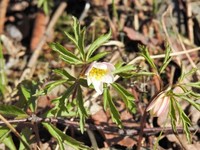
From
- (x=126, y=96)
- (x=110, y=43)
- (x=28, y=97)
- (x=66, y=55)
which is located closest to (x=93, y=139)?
(x=126, y=96)

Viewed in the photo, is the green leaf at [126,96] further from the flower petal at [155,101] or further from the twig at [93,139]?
the twig at [93,139]

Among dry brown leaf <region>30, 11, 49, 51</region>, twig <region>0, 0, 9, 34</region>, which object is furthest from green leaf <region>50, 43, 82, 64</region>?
twig <region>0, 0, 9, 34</region>

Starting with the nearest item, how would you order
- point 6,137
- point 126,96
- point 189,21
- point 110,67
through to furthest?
point 110,67, point 126,96, point 6,137, point 189,21

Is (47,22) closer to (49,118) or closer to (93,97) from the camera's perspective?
(93,97)

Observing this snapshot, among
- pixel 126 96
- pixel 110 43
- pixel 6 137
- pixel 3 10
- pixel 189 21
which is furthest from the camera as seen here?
pixel 3 10

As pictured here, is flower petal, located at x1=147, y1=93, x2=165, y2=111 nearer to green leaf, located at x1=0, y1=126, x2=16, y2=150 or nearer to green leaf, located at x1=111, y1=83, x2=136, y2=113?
green leaf, located at x1=111, y1=83, x2=136, y2=113

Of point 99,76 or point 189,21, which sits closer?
point 99,76

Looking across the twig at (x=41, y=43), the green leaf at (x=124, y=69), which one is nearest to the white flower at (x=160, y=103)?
the green leaf at (x=124, y=69)

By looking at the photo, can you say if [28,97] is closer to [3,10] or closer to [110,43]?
[110,43]

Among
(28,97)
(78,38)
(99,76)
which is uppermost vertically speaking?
(78,38)
